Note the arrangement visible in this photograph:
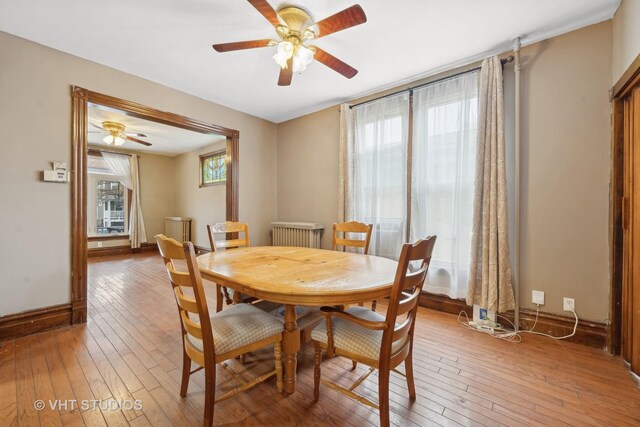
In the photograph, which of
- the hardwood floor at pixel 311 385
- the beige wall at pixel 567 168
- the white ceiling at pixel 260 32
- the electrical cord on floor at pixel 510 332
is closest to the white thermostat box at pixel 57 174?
the white ceiling at pixel 260 32

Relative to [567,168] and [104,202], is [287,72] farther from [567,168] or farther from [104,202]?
[104,202]

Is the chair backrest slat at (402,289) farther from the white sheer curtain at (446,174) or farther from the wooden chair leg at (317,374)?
the white sheer curtain at (446,174)

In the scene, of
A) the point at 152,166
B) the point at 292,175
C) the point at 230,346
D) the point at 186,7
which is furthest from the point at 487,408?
the point at 152,166

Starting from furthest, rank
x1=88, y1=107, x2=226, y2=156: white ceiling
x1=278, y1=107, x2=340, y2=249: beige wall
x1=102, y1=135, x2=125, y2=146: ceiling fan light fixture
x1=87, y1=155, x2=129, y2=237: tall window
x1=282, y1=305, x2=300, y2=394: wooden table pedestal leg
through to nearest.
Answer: x1=87, y1=155, x2=129, y2=237: tall window < x1=102, y1=135, x2=125, y2=146: ceiling fan light fixture < x1=88, y1=107, x2=226, y2=156: white ceiling < x1=278, y1=107, x2=340, y2=249: beige wall < x1=282, y1=305, x2=300, y2=394: wooden table pedestal leg

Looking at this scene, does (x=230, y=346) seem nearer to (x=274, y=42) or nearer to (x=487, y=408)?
(x=487, y=408)

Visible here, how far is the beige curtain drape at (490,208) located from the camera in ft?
7.47

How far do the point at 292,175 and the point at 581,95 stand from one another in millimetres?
3334

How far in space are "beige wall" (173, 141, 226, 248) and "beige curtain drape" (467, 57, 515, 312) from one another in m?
4.54

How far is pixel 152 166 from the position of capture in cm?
649

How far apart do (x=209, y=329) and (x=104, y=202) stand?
21.8 feet

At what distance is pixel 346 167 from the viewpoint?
3.40m

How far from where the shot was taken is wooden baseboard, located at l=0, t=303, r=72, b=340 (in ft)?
6.97

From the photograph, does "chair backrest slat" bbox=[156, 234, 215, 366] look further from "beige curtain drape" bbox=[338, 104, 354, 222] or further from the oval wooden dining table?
"beige curtain drape" bbox=[338, 104, 354, 222]

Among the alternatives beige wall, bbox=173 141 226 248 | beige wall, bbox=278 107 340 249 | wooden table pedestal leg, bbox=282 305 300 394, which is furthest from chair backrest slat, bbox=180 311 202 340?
beige wall, bbox=173 141 226 248
